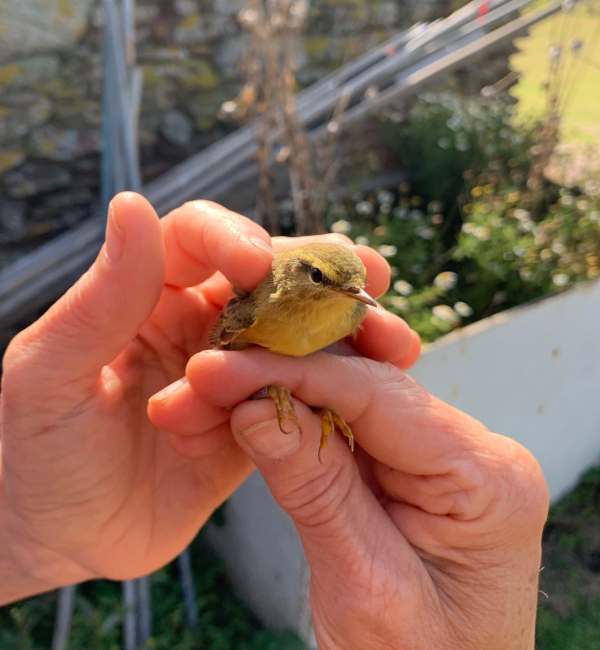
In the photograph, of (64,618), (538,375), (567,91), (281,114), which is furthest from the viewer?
(567,91)

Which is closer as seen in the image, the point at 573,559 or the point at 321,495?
the point at 321,495

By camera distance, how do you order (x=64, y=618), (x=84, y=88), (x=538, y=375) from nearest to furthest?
(x=64, y=618)
(x=538, y=375)
(x=84, y=88)

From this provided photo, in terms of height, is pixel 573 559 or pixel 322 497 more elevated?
pixel 322 497

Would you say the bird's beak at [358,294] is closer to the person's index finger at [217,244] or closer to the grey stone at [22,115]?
the person's index finger at [217,244]

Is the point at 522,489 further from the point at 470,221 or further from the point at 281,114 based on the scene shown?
the point at 470,221

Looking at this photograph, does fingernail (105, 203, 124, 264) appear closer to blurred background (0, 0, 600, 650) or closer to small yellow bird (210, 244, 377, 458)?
small yellow bird (210, 244, 377, 458)

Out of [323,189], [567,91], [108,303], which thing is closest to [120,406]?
[108,303]

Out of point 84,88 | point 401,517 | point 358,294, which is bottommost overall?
point 401,517
